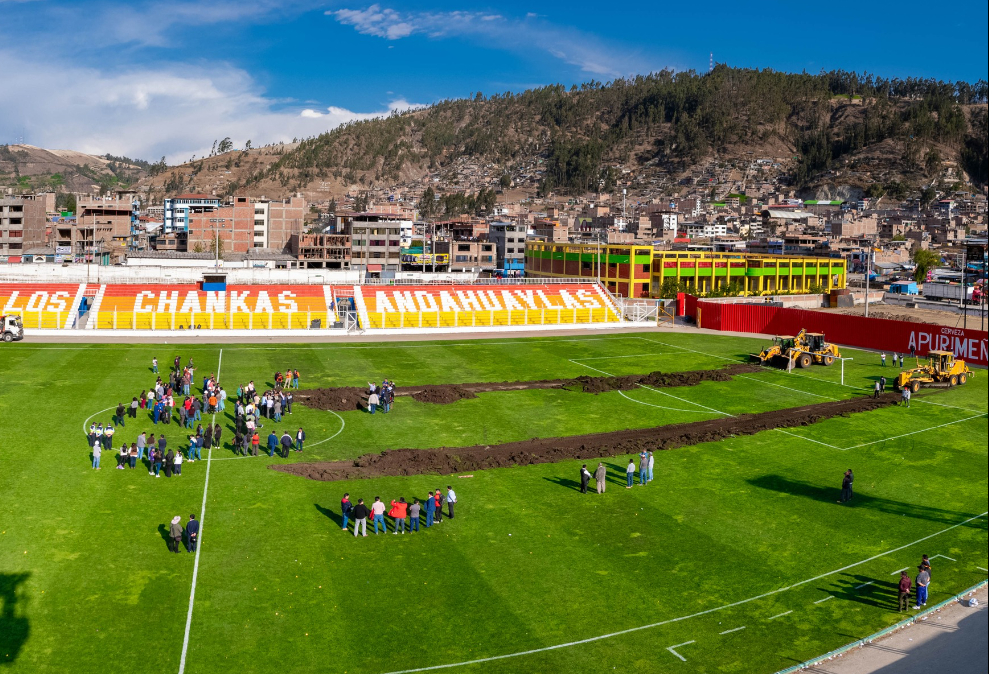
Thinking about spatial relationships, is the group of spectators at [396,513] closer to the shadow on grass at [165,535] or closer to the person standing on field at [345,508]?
the person standing on field at [345,508]

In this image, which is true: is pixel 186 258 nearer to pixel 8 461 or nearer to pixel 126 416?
pixel 126 416

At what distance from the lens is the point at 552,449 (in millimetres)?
39344

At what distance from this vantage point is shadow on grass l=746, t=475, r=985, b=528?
106 feet

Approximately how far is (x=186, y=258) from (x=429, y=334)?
199 ft

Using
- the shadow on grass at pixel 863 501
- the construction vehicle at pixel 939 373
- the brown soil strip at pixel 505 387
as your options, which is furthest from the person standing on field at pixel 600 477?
the construction vehicle at pixel 939 373

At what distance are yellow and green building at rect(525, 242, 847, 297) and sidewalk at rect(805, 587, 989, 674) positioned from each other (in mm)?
93702

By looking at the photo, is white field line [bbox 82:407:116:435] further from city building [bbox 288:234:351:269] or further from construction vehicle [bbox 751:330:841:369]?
city building [bbox 288:234:351:269]

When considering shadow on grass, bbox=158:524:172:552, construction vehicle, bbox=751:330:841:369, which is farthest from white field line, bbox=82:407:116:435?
construction vehicle, bbox=751:330:841:369

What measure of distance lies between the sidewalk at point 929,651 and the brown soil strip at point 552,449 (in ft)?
55.6

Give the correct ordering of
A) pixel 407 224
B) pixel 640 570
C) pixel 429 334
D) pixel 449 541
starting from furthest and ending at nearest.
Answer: pixel 407 224 → pixel 429 334 → pixel 449 541 → pixel 640 570

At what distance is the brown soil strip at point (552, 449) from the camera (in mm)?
35531

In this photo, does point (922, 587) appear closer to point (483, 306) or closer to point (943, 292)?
point (483, 306)

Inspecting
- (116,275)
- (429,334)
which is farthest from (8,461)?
(116,275)

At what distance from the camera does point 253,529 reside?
28703 millimetres
